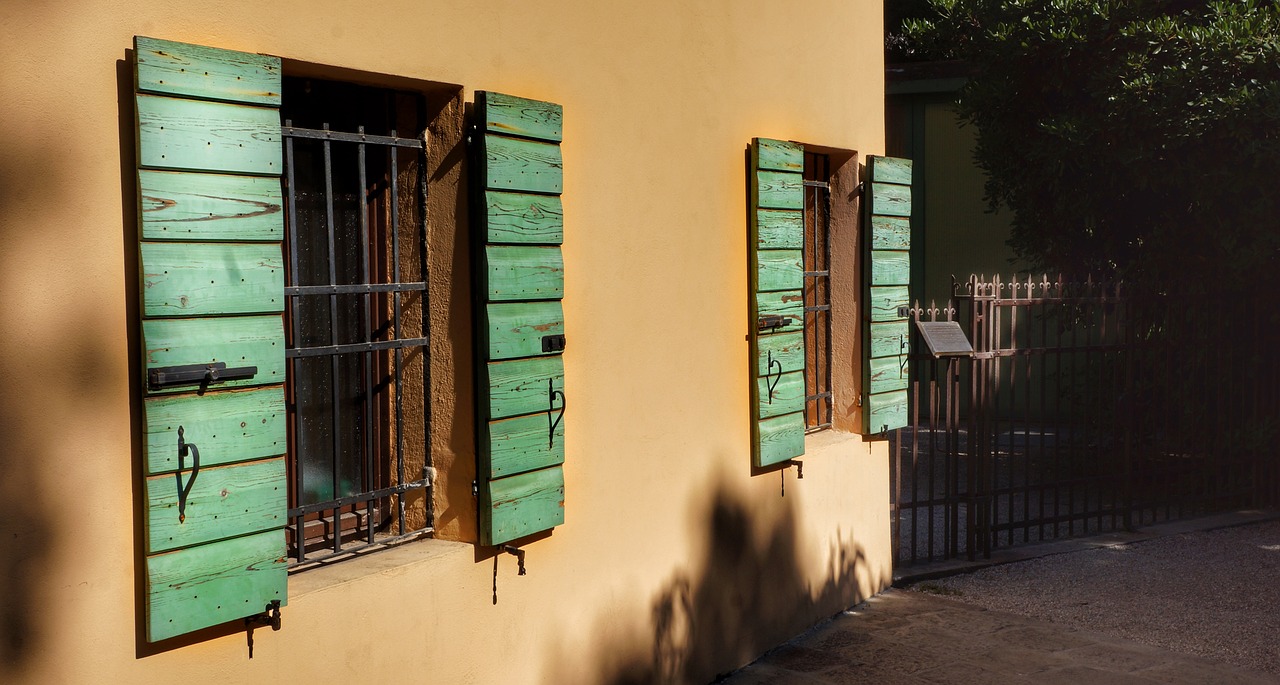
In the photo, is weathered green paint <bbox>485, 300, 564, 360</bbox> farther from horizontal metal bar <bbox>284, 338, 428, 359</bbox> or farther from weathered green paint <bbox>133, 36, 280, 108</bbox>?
weathered green paint <bbox>133, 36, 280, 108</bbox>

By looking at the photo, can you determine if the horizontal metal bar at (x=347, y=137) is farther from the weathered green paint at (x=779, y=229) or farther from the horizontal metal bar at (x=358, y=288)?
the weathered green paint at (x=779, y=229)

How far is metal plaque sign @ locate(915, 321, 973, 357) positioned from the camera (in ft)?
24.6

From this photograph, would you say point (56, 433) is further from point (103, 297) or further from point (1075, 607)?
point (1075, 607)

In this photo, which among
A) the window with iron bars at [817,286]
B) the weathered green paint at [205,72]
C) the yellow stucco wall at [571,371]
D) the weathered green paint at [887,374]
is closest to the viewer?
the yellow stucco wall at [571,371]

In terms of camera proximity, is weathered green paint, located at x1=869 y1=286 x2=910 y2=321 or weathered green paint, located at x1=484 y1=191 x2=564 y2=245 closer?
weathered green paint, located at x1=484 y1=191 x2=564 y2=245

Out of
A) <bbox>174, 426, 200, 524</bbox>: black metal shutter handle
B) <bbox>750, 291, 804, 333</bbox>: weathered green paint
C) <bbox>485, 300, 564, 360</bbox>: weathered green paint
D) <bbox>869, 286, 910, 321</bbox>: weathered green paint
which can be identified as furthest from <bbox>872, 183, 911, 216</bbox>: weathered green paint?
<bbox>174, 426, 200, 524</bbox>: black metal shutter handle

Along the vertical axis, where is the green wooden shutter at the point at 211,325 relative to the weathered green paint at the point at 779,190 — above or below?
below

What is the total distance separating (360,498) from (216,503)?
2.52ft

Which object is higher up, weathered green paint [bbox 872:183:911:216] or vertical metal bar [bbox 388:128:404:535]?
weathered green paint [bbox 872:183:911:216]

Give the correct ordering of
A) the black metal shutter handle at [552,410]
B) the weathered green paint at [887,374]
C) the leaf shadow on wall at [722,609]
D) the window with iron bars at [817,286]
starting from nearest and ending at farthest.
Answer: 1. the black metal shutter handle at [552,410]
2. the leaf shadow on wall at [722,609]
3. the window with iron bars at [817,286]
4. the weathered green paint at [887,374]

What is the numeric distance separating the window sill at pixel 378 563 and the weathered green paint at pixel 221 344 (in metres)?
0.65

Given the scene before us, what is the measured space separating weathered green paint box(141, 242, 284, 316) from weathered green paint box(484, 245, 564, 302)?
87 centimetres

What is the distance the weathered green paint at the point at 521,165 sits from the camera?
3978 mm

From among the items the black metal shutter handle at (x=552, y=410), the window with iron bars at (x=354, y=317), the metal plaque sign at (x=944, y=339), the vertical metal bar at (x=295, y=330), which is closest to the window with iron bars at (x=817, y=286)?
the metal plaque sign at (x=944, y=339)
